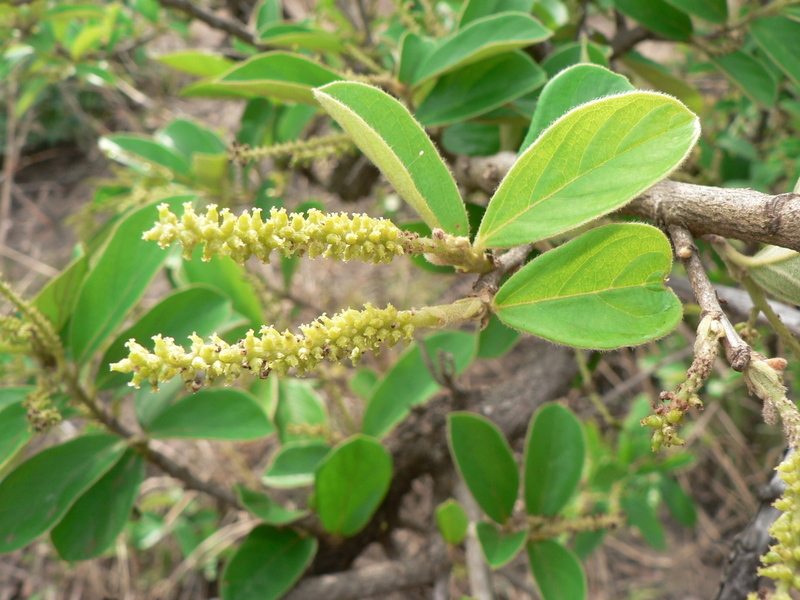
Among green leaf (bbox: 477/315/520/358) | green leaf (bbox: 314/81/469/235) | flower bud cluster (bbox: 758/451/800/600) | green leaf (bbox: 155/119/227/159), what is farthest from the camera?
green leaf (bbox: 155/119/227/159)

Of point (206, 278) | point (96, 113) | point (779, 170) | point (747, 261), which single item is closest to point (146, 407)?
point (206, 278)

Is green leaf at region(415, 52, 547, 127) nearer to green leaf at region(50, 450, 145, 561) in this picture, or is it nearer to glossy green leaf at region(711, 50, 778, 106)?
glossy green leaf at region(711, 50, 778, 106)

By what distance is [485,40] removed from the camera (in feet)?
3.47

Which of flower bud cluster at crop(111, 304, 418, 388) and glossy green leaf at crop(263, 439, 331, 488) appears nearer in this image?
flower bud cluster at crop(111, 304, 418, 388)

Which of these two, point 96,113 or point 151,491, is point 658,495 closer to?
point 151,491

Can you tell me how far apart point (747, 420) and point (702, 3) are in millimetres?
2090

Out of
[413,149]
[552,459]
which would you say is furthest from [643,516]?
[413,149]

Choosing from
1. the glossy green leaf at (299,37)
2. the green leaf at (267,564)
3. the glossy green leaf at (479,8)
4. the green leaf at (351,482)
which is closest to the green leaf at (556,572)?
the green leaf at (351,482)

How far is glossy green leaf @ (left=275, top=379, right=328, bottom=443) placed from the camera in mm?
1712

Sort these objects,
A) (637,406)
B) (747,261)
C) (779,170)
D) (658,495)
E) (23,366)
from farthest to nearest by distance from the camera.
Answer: (658,495) < (637,406) < (779,170) < (23,366) < (747,261)

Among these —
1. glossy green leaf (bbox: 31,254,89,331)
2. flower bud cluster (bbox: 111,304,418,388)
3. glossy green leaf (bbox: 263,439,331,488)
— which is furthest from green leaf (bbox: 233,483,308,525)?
flower bud cluster (bbox: 111,304,418,388)

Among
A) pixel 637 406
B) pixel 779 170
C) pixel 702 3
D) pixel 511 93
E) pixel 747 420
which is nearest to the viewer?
pixel 511 93

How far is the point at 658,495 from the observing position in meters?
2.33

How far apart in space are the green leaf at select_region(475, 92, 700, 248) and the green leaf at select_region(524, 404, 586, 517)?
79 cm
